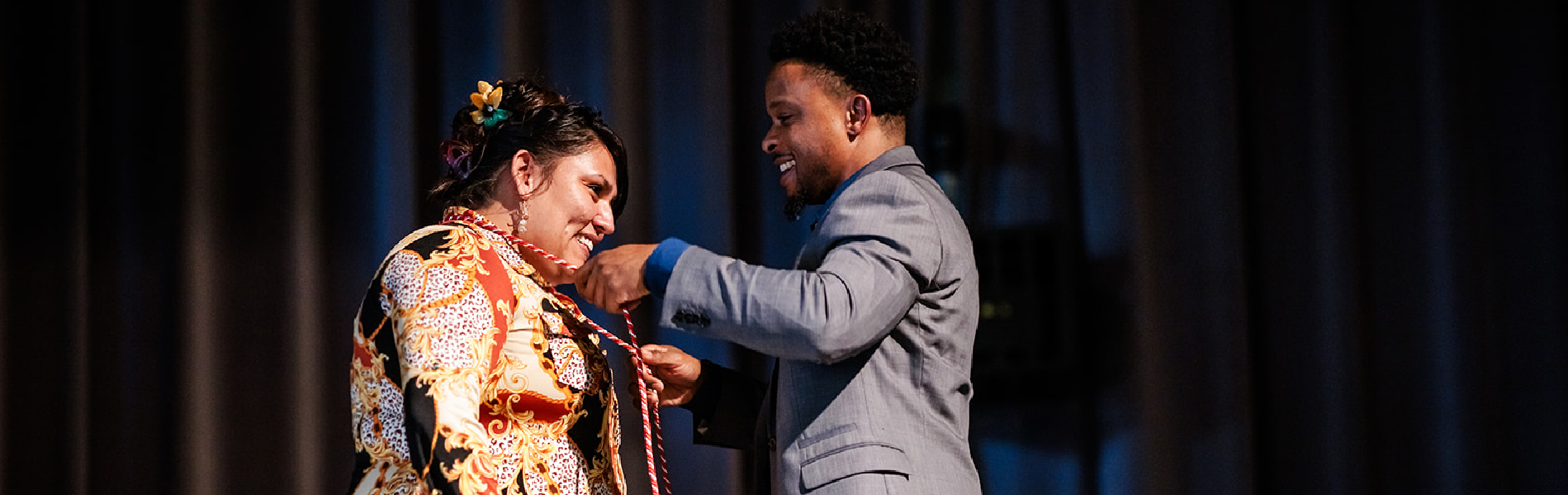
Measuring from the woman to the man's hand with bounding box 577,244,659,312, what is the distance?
0.07 m

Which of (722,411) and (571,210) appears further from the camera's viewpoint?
(722,411)

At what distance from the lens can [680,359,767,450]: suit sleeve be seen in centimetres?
199

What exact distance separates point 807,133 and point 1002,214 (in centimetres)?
92

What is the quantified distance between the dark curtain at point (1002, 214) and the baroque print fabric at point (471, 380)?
0.89 metres

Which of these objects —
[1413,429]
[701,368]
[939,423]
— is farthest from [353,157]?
[1413,429]

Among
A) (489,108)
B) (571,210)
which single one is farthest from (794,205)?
(489,108)

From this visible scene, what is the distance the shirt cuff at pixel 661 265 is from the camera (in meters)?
1.56

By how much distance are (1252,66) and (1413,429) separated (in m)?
0.95

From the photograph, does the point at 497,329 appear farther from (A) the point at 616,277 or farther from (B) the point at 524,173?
(B) the point at 524,173

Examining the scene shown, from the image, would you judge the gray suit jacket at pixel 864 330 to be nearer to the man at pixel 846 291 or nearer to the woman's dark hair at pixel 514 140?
the man at pixel 846 291

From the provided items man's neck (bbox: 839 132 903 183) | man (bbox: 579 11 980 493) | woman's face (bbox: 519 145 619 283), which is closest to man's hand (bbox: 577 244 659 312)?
man (bbox: 579 11 980 493)

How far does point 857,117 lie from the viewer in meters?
1.85

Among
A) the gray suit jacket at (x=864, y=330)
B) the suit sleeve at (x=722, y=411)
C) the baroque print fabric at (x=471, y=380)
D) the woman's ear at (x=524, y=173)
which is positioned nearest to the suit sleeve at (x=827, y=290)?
the gray suit jacket at (x=864, y=330)

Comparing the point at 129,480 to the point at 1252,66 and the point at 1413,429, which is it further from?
the point at 1413,429
